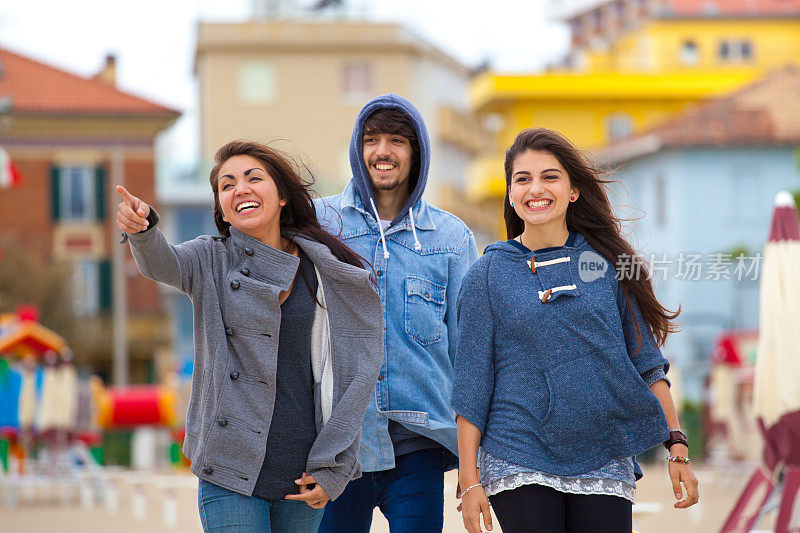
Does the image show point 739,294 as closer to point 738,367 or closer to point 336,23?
point 738,367

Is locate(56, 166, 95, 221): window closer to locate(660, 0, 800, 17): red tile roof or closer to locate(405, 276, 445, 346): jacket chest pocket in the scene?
locate(660, 0, 800, 17): red tile roof

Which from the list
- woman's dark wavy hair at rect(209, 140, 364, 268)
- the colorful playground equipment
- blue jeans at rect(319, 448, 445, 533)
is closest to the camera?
woman's dark wavy hair at rect(209, 140, 364, 268)

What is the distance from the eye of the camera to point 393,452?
4.98 metres

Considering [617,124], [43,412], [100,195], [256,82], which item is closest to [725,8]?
[617,124]

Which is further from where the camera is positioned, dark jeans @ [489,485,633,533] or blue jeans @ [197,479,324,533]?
blue jeans @ [197,479,324,533]

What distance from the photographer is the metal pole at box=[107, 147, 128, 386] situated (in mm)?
38000

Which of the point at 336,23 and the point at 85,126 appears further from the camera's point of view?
the point at 336,23

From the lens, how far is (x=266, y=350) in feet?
14.1

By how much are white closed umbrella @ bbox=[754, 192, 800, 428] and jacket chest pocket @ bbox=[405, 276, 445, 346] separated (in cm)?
296

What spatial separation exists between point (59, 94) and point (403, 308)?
4015cm

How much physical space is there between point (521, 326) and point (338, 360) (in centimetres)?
56

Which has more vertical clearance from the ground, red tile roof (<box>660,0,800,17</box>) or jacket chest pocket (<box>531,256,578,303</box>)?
red tile roof (<box>660,0,800,17</box>)

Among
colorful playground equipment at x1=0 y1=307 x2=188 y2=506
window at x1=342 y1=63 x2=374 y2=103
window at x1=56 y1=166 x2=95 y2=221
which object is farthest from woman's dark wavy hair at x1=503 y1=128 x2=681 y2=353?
window at x1=342 y1=63 x2=374 y2=103

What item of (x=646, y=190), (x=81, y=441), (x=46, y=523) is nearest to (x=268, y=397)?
(x=46, y=523)
